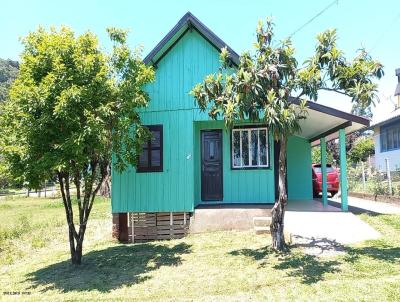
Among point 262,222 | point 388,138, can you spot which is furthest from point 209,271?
point 388,138

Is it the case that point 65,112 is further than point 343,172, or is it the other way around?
point 343,172

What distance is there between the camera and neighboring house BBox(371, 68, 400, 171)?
25681 mm

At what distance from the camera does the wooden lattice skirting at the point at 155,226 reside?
448 inches

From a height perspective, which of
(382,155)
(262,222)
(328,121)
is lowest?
(262,222)

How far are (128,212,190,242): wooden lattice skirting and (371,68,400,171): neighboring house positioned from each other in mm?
17948

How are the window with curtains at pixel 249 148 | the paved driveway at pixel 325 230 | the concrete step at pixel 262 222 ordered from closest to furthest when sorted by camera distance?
the paved driveway at pixel 325 230
the concrete step at pixel 262 222
the window with curtains at pixel 249 148

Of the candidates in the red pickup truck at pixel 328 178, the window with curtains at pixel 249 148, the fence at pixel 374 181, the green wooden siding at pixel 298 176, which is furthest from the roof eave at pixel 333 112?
the red pickup truck at pixel 328 178

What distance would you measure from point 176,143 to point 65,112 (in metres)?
4.45

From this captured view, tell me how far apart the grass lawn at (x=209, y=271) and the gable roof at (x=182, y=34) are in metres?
5.33

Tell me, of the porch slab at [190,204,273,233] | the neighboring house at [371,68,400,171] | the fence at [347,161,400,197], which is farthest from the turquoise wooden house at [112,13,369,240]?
the neighboring house at [371,68,400,171]

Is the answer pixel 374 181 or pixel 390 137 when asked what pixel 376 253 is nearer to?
pixel 374 181

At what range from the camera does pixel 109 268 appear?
331 inches

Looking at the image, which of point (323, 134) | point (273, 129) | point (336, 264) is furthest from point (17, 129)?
point (323, 134)

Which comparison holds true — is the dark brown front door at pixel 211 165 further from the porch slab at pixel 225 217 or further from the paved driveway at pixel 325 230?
the paved driveway at pixel 325 230
